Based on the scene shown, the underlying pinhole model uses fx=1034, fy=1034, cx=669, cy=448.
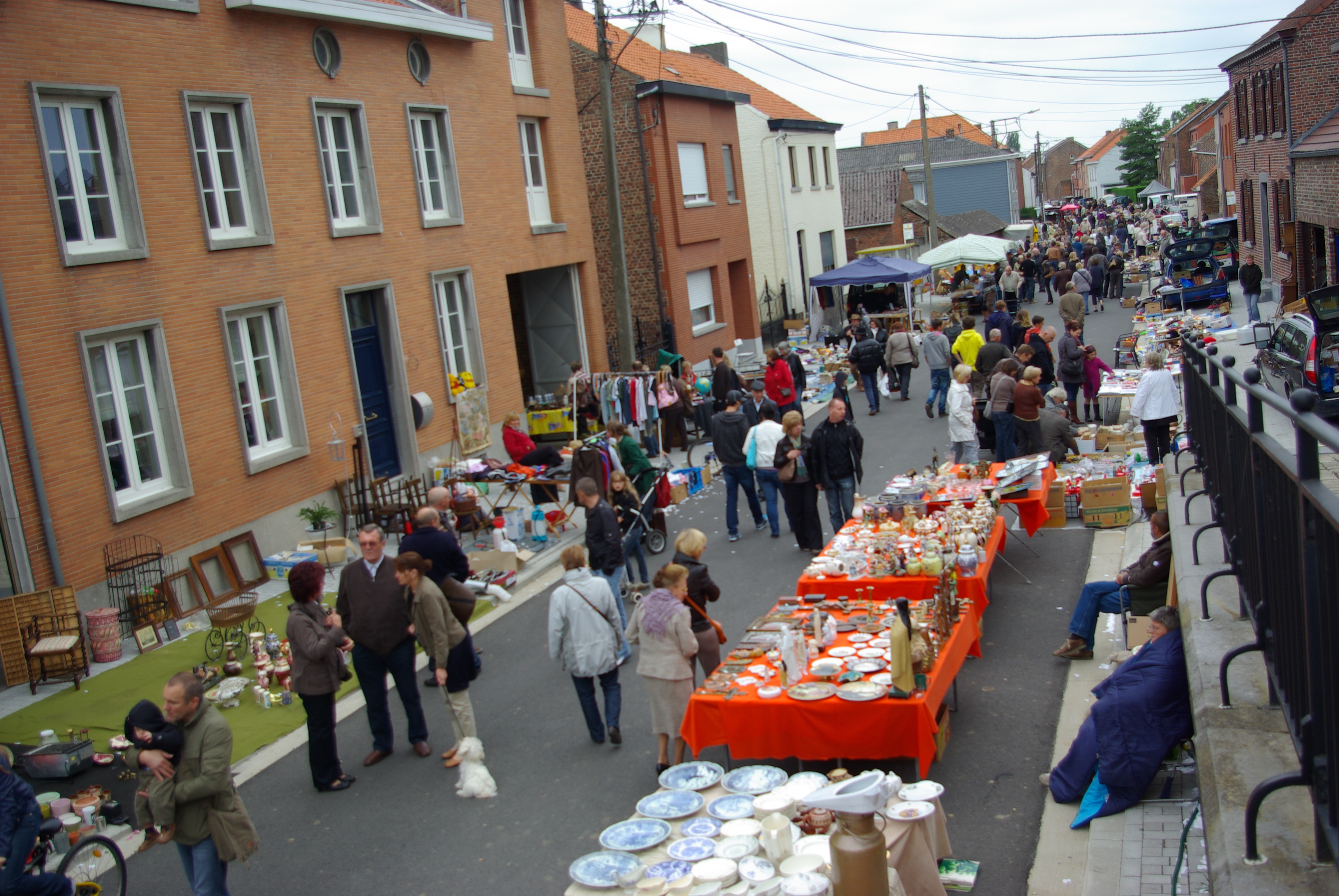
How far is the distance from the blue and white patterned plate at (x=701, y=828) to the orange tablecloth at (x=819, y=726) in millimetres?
1232

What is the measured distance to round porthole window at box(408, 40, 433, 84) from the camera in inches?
696

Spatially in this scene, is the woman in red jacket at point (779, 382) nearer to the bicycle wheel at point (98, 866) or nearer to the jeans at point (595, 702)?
the jeans at point (595, 702)

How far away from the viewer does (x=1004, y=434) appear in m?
14.9

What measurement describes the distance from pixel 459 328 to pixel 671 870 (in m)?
14.8

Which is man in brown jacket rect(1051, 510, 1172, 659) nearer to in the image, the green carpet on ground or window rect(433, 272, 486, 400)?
the green carpet on ground

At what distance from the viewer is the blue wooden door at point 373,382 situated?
16.7 metres

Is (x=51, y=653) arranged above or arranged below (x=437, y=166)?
below

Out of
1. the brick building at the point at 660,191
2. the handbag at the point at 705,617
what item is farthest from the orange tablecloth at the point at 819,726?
the brick building at the point at 660,191

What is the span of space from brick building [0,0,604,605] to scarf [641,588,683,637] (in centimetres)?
733

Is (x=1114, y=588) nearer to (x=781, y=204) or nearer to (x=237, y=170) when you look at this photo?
(x=237, y=170)

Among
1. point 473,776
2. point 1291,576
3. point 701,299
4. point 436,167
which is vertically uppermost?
point 436,167

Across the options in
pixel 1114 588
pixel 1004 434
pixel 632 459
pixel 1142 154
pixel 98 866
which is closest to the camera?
pixel 98 866

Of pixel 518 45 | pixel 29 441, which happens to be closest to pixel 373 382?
pixel 29 441

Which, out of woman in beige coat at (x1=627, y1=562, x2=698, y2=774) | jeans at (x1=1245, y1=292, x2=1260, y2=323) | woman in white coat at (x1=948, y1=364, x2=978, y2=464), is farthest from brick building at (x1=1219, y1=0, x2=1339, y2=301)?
woman in beige coat at (x1=627, y1=562, x2=698, y2=774)
